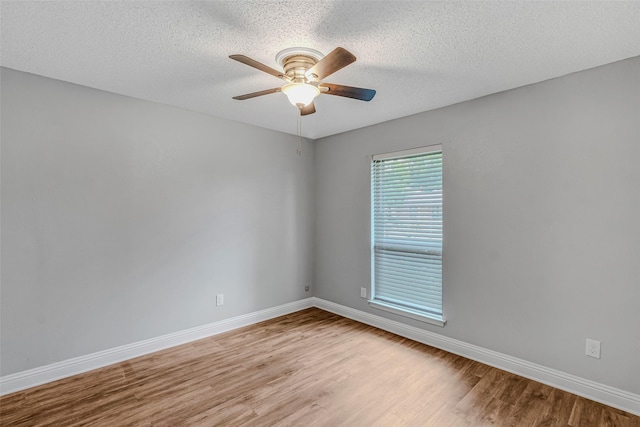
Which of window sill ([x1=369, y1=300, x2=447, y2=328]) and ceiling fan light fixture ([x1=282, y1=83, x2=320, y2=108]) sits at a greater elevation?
ceiling fan light fixture ([x1=282, y1=83, x2=320, y2=108])

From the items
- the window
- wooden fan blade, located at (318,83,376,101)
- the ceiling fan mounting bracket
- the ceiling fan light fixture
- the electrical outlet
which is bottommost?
the electrical outlet

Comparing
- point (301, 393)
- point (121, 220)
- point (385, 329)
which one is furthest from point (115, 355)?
point (385, 329)

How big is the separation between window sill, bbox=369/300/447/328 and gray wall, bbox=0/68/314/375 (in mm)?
1334

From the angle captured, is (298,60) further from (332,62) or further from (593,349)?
(593,349)

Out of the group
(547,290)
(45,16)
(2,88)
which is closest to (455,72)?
(547,290)

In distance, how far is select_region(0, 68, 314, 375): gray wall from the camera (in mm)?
2355

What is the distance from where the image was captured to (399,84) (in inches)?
101

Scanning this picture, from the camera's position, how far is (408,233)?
3.42m

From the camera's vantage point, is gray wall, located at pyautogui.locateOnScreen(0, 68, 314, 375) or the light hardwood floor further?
gray wall, located at pyautogui.locateOnScreen(0, 68, 314, 375)

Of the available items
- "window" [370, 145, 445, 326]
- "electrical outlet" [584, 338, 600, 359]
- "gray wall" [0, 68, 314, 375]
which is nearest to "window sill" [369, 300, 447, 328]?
"window" [370, 145, 445, 326]

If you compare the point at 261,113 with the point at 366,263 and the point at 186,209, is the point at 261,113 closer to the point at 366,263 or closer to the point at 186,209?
the point at 186,209

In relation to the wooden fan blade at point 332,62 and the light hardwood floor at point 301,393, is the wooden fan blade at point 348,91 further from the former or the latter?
the light hardwood floor at point 301,393

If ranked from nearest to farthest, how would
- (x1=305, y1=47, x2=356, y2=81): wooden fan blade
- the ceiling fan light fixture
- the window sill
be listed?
(x1=305, y1=47, x2=356, y2=81): wooden fan blade
the ceiling fan light fixture
the window sill

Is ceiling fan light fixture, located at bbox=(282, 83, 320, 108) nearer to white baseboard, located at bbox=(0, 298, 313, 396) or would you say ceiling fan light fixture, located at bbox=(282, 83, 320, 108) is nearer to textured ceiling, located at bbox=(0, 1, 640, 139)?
textured ceiling, located at bbox=(0, 1, 640, 139)
